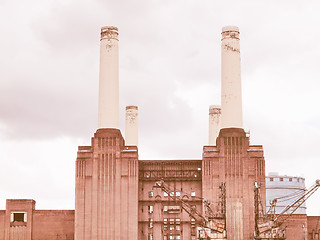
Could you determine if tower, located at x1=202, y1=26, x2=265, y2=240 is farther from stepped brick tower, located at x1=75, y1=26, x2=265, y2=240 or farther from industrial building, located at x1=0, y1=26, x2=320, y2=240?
industrial building, located at x1=0, y1=26, x2=320, y2=240

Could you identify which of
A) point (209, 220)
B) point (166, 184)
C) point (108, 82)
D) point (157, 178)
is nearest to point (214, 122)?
point (166, 184)

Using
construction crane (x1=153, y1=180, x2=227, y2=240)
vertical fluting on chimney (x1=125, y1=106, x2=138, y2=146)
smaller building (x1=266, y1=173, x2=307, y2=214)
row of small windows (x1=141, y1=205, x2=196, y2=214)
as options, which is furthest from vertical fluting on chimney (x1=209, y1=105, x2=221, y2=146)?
smaller building (x1=266, y1=173, x2=307, y2=214)

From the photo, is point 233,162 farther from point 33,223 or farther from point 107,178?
point 33,223

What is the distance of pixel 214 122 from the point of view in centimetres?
12412

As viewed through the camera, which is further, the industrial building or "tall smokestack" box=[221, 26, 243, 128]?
"tall smokestack" box=[221, 26, 243, 128]

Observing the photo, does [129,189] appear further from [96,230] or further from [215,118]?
[215,118]

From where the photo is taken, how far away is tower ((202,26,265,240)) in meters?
97.5

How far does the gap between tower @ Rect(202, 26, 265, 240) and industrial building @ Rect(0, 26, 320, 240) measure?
14 cm

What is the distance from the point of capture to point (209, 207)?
98.1 metres

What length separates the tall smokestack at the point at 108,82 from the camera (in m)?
102

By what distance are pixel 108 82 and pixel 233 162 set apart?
2160 cm

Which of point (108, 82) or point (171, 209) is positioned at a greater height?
point (108, 82)

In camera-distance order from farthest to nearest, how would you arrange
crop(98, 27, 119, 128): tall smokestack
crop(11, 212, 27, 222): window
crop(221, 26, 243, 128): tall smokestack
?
crop(11, 212, 27, 222): window
crop(98, 27, 119, 128): tall smokestack
crop(221, 26, 243, 128): tall smokestack

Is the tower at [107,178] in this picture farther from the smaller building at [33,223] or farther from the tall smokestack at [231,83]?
the tall smokestack at [231,83]
